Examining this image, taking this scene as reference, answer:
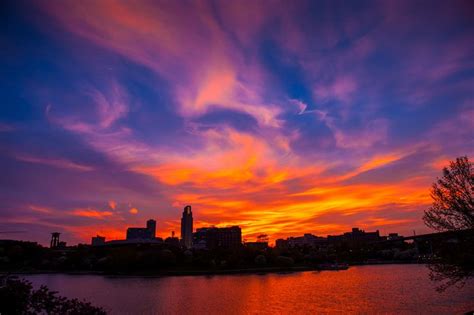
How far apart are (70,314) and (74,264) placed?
6441 inches

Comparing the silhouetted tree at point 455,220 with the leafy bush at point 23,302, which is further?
the silhouetted tree at point 455,220

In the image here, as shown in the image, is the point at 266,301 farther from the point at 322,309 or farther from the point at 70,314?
the point at 70,314

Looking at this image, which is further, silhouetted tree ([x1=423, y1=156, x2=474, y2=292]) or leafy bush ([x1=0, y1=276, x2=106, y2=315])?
silhouetted tree ([x1=423, y1=156, x2=474, y2=292])

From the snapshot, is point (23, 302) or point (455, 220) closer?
point (23, 302)

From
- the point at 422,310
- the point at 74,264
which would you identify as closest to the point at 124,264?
the point at 74,264

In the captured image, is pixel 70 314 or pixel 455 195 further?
pixel 455 195

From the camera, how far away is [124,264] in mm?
129125

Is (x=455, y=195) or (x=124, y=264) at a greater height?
(x=455, y=195)

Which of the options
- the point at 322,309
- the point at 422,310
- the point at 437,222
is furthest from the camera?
the point at 322,309

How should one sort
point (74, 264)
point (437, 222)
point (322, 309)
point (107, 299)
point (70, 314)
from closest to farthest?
point (70, 314)
point (437, 222)
point (322, 309)
point (107, 299)
point (74, 264)

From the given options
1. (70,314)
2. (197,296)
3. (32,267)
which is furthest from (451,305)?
(32,267)

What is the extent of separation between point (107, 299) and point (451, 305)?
52.7m

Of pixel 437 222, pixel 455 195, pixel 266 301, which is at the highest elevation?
pixel 455 195

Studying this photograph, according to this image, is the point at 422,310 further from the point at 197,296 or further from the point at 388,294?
the point at 197,296
